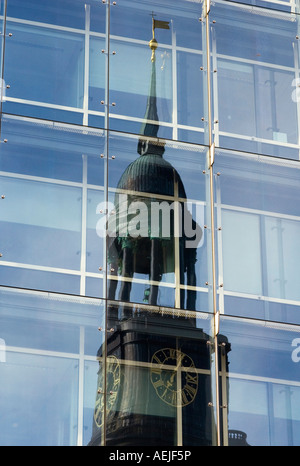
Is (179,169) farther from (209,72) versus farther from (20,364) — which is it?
(20,364)

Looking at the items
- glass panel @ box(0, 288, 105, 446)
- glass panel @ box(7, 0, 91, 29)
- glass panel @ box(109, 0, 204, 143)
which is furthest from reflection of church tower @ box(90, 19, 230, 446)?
glass panel @ box(7, 0, 91, 29)

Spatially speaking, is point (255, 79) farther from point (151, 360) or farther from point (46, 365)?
point (46, 365)

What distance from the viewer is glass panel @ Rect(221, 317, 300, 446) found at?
2147 cm

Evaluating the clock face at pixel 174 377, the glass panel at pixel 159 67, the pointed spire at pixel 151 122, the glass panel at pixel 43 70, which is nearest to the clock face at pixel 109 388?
the clock face at pixel 174 377

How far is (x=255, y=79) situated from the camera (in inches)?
953

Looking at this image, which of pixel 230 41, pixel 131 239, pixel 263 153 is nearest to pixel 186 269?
pixel 131 239

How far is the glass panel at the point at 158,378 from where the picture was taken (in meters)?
21.1

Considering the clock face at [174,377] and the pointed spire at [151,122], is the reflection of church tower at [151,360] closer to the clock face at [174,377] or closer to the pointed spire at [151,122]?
the clock face at [174,377]

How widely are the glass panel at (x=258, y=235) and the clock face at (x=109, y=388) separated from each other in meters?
2.05

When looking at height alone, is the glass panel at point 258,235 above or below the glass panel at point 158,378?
above

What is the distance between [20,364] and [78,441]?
1442 millimetres

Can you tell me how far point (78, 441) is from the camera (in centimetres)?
2067

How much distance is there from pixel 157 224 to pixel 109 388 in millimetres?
2862
